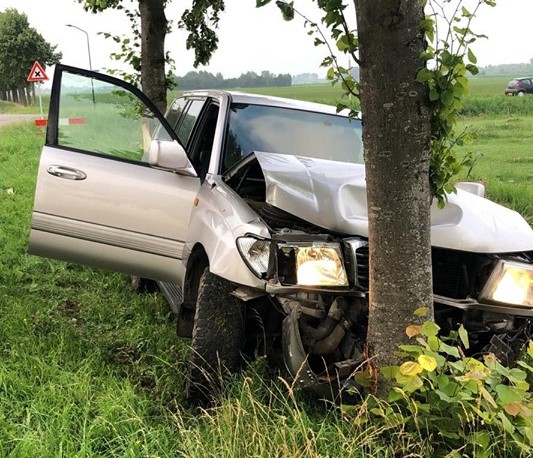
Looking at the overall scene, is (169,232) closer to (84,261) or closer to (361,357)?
(84,261)

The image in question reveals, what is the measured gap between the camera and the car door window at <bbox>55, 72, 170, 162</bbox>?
12.7 feet

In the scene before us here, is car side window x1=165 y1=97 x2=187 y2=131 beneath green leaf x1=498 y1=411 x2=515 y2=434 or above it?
above

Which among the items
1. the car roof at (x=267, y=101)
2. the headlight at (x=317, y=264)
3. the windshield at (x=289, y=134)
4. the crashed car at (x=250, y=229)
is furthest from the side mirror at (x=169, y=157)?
the headlight at (x=317, y=264)

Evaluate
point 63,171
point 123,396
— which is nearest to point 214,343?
point 123,396

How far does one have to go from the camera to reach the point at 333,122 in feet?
14.2

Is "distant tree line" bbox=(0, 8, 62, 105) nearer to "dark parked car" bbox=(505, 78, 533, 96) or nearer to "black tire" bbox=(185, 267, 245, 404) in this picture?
"dark parked car" bbox=(505, 78, 533, 96)

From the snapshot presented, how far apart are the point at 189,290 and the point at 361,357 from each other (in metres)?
1.22

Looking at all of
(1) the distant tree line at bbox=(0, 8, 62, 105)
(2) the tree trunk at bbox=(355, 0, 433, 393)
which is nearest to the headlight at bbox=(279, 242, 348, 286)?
(2) the tree trunk at bbox=(355, 0, 433, 393)

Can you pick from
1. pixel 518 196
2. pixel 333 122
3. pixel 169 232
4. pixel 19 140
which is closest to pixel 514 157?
pixel 518 196

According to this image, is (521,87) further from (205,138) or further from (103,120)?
(103,120)

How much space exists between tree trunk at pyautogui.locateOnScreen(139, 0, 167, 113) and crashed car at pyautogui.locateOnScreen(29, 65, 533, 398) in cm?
263

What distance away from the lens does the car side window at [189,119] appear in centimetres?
454

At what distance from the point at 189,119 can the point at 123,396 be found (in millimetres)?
2586

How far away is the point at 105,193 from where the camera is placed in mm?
3789
